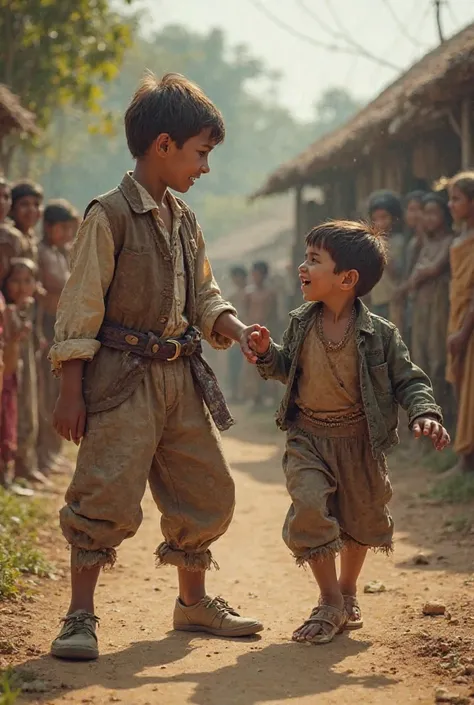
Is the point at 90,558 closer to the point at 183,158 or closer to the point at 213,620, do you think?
the point at 213,620

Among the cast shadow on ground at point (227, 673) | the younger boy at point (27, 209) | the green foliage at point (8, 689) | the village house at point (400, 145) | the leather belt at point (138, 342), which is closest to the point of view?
the green foliage at point (8, 689)

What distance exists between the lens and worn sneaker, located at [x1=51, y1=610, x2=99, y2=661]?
3.77 m

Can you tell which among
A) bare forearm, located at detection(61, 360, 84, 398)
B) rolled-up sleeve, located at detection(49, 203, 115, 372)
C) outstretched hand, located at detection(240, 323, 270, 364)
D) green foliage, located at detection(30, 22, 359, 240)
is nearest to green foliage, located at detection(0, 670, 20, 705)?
bare forearm, located at detection(61, 360, 84, 398)

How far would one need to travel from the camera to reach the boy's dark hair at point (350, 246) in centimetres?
427

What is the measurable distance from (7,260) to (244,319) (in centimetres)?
1051

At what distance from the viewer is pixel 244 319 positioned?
17.7m

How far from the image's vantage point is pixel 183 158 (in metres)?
4.06

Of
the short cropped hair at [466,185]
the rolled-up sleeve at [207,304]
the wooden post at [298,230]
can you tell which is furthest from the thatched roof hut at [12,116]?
the wooden post at [298,230]

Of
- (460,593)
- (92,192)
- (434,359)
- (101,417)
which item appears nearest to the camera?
(101,417)

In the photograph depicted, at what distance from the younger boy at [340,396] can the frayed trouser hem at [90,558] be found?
2.37 ft

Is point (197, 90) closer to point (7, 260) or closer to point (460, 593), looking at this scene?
point (460, 593)

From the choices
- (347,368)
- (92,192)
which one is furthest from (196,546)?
(92,192)

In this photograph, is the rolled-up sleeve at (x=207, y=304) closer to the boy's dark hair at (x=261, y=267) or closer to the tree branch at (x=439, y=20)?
the tree branch at (x=439, y=20)

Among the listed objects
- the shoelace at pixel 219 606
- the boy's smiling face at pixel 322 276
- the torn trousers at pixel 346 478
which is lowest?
the shoelace at pixel 219 606
